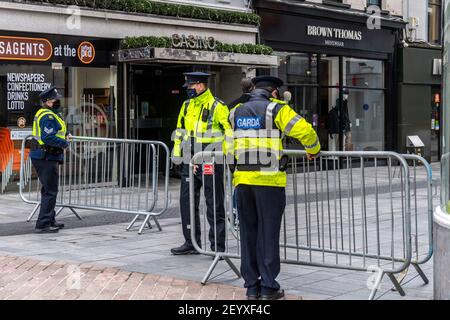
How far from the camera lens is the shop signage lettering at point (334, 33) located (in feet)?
64.5

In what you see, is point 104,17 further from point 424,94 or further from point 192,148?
point 424,94

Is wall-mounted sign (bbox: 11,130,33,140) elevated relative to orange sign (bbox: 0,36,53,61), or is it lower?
lower

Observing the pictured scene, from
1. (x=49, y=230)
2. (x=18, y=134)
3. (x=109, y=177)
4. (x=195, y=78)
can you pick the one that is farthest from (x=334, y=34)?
(x=195, y=78)

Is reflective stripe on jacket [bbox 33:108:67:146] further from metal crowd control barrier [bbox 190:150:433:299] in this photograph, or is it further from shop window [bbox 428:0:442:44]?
shop window [bbox 428:0:442:44]

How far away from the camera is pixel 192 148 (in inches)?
A: 320

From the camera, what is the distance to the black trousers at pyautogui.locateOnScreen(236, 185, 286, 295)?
20.2 ft

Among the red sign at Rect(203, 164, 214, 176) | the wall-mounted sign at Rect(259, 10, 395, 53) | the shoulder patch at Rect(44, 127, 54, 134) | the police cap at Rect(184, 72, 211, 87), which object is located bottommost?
the red sign at Rect(203, 164, 214, 176)

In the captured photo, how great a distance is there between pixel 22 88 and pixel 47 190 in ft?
14.1

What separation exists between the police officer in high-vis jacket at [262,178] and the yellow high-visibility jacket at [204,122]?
5.47 feet

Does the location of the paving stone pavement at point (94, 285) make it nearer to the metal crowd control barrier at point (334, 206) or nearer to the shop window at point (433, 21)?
the metal crowd control barrier at point (334, 206)

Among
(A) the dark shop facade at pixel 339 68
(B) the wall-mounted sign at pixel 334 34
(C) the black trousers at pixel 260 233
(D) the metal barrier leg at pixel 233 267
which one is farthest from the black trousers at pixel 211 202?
(B) the wall-mounted sign at pixel 334 34

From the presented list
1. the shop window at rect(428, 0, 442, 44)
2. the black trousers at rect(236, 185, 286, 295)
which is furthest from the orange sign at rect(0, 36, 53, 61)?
the shop window at rect(428, 0, 442, 44)

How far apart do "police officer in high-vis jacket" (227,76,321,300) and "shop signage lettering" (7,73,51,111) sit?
828 cm
